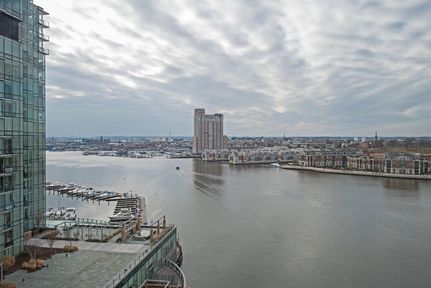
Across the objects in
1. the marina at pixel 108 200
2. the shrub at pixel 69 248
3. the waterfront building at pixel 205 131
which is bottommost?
the marina at pixel 108 200

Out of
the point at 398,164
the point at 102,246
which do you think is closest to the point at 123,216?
the point at 102,246

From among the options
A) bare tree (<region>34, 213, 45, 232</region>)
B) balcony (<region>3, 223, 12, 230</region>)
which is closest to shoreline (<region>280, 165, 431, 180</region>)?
bare tree (<region>34, 213, 45, 232</region>)

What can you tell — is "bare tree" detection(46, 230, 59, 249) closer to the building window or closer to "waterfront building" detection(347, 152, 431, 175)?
the building window

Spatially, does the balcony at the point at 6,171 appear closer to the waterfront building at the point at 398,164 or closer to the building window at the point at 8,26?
the building window at the point at 8,26

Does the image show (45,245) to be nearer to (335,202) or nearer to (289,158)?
(335,202)

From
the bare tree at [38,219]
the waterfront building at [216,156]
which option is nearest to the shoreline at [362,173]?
the waterfront building at [216,156]

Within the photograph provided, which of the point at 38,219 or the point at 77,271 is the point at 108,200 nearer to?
the point at 38,219
